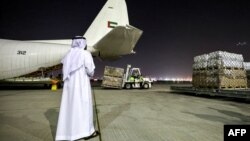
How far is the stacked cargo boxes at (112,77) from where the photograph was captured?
55.6 feet

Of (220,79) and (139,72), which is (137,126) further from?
(139,72)

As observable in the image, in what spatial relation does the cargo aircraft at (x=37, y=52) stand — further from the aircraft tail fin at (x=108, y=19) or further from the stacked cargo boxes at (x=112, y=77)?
the aircraft tail fin at (x=108, y=19)

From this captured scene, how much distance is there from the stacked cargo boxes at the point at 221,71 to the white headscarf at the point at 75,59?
7.84m

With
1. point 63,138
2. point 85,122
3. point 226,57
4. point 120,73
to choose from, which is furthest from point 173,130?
point 120,73

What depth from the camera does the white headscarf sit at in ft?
10.7

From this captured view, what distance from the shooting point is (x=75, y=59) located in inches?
130

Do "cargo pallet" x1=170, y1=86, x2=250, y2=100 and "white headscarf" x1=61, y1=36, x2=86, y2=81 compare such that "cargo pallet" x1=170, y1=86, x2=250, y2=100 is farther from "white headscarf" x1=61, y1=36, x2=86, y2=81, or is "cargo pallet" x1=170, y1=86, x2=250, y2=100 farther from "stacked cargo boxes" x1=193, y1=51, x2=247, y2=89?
"white headscarf" x1=61, y1=36, x2=86, y2=81

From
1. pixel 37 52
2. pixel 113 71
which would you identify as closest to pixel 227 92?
pixel 113 71

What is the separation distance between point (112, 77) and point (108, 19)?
223 inches

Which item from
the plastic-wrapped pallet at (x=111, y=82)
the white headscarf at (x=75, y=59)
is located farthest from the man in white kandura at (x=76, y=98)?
→ the plastic-wrapped pallet at (x=111, y=82)

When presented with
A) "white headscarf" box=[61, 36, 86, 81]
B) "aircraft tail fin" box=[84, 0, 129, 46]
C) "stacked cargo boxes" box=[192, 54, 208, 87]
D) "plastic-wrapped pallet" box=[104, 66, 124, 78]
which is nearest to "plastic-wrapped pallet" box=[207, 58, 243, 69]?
"stacked cargo boxes" box=[192, 54, 208, 87]

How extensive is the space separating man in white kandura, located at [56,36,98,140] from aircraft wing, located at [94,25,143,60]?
9.43 metres

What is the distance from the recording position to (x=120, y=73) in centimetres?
1717

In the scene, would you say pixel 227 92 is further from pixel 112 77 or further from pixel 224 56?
pixel 112 77
